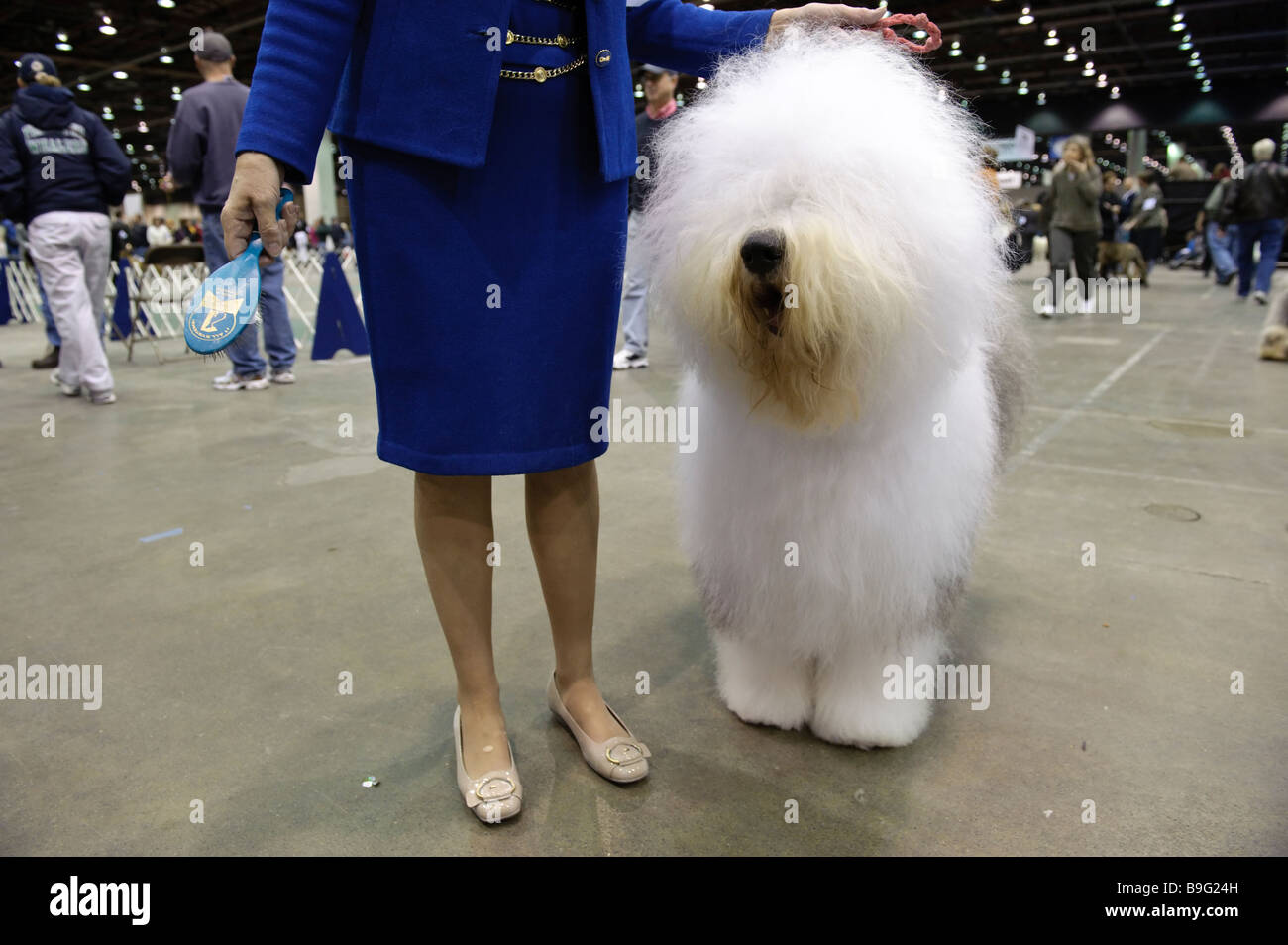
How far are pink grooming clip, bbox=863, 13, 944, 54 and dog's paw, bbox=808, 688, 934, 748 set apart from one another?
48.0 inches

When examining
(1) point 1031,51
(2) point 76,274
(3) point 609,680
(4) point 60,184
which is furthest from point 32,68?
(1) point 1031,51

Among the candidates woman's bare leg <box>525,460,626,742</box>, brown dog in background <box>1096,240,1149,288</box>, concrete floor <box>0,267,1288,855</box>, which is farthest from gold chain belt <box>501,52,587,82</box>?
brown dog in background <box>1096,240,1149,288</box>

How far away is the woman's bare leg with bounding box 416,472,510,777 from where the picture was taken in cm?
151

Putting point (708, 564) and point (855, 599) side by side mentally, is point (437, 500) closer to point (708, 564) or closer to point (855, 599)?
point (708, 564)

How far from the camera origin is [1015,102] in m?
24.8

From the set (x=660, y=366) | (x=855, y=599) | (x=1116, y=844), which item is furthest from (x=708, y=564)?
(x=660, y=366)

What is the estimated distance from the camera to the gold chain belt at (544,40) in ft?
4.32

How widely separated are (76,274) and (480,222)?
15.2 feet

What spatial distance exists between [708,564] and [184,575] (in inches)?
70.2

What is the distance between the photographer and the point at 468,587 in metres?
1.56

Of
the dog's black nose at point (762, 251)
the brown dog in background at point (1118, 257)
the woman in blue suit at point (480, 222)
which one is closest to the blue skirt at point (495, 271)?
the woman in blue suit at point (480, 222)

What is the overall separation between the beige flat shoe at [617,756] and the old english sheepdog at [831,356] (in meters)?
0.30
